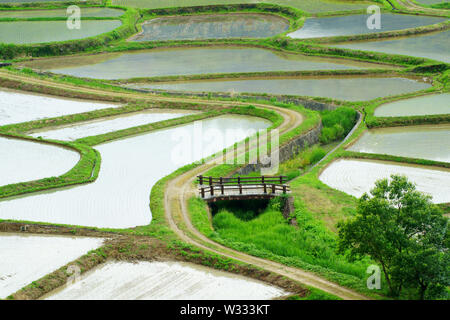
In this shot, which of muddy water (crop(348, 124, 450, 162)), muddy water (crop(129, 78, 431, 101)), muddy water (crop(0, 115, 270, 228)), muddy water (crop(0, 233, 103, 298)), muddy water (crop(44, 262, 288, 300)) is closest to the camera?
muddy water (crop(44, 262, 288, 300))

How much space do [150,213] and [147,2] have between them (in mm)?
53500

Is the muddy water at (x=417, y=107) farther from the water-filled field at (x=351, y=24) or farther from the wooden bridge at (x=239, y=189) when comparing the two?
the water-filled field at (x=351, y=24)

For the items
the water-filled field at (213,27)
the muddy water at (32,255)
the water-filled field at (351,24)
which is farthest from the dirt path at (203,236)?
the water-filled field at (213,27)

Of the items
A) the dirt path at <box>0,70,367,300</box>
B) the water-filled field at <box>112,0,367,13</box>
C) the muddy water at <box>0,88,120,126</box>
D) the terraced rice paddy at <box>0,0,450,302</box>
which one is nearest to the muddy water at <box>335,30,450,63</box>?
the terraced rice paddy at <box>0,0,450,302</box>

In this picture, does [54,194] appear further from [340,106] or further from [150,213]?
[340,106]

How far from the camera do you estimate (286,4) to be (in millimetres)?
69688

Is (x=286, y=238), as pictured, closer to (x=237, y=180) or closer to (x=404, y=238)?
(x=237, y=180)

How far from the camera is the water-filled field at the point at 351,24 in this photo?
57625mm

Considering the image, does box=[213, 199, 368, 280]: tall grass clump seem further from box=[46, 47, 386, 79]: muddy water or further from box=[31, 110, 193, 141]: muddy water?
box=[46, 47, 386, 79]: muddy water

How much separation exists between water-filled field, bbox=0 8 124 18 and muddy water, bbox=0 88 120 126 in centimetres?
2391

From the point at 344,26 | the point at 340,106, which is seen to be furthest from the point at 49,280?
the point at 344,26

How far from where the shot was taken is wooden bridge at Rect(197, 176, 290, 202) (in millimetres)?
26422

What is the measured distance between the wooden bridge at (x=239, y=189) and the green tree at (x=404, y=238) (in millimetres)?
7670
